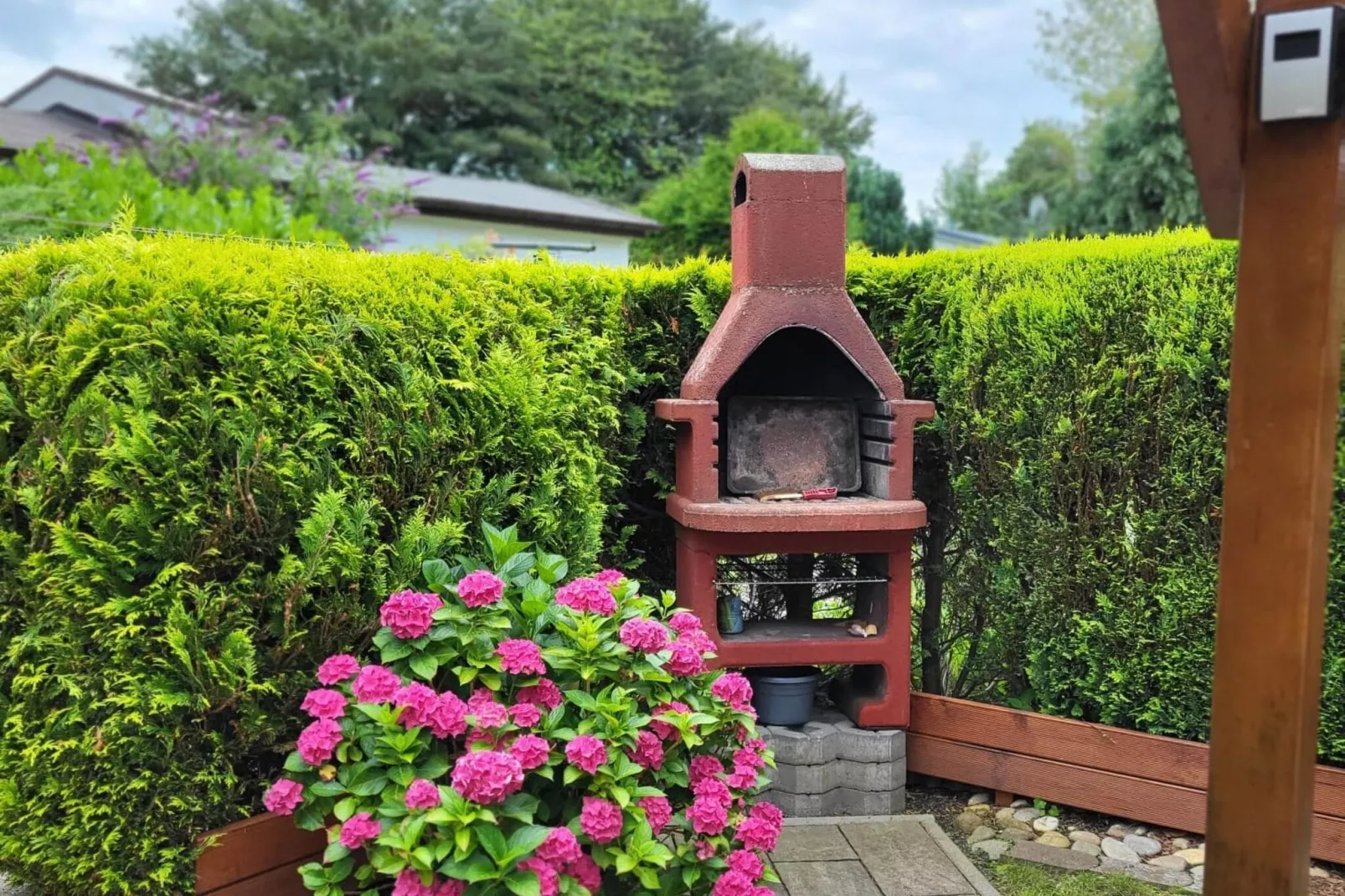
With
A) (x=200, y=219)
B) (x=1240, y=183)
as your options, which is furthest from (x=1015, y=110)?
(x=1240, y=183)

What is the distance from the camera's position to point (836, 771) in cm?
345

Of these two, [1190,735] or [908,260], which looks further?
[908,260]

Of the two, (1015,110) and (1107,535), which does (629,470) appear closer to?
(1107,535)

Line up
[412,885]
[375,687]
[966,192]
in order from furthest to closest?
[966,192] < [375,687] < [412,885]

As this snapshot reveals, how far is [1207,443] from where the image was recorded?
3.09m

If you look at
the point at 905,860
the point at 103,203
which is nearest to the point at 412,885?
the point at 905,860

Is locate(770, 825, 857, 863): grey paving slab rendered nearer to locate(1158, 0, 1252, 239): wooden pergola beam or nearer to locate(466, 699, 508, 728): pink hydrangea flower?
locate(466, 699, 508, 728): pink hydrangea flower

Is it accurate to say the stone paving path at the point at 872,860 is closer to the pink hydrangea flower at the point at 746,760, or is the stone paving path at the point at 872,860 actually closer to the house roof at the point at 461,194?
the pink hydrangea flower at the point at 746,760

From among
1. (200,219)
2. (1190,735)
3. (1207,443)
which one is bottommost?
(1190,735)

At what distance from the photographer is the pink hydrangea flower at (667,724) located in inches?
91.3

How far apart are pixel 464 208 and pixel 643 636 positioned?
13.1 meters

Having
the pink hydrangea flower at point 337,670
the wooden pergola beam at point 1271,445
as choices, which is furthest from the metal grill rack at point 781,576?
the wooden pergola beam at point 1271,445

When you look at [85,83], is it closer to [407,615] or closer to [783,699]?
[783,699]

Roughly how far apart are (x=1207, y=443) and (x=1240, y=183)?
1.66 m
